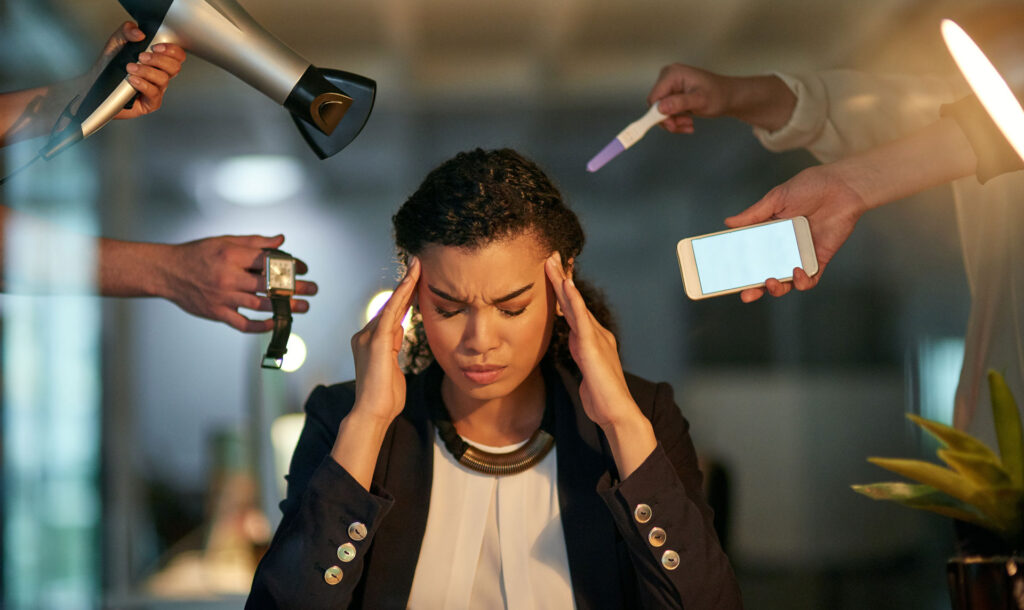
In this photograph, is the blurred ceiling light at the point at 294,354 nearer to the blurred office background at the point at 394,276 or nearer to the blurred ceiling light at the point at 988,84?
the blurred office background at the point at 394,276

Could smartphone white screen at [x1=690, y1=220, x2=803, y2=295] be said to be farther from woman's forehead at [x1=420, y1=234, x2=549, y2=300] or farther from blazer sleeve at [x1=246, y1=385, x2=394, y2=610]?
blazer sleeve at [x1=246, y1=385, x2=394, y2=610]

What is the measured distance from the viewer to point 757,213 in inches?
45.4

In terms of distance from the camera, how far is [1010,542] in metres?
1.01

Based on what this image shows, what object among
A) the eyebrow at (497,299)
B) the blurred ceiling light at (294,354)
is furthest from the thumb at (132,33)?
the blurred ceiling light at (294,354)

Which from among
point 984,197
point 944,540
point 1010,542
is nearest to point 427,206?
point 1010,542

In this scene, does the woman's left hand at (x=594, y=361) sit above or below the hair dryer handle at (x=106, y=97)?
below

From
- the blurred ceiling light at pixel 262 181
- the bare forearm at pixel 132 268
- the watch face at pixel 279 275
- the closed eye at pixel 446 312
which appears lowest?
the closed eye at pixel 446 312

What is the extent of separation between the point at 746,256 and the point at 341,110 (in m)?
0.56

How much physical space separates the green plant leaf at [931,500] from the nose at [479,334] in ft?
1.58

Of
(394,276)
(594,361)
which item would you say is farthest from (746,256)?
(394,276)

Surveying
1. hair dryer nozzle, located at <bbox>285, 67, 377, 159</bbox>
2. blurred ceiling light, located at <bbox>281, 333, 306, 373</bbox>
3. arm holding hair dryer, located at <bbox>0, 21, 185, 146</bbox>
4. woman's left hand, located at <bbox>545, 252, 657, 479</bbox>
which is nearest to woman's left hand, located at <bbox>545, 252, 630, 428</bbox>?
woman's left hand, located at <bbox>545, 252, 657, 479</bbox>

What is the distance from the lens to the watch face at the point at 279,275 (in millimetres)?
1281

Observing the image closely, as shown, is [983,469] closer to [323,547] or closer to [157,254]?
[323,547]

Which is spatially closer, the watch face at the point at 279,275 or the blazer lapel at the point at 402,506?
the blazer lapel at the point at 402,506
